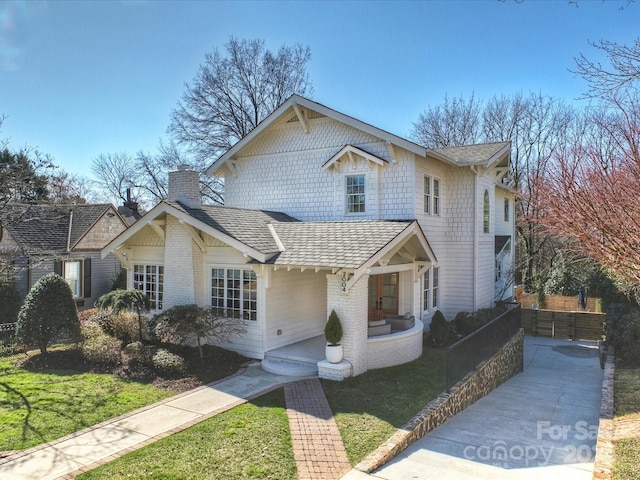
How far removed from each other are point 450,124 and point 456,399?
3419cm

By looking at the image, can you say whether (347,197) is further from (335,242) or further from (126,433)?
(126,433)

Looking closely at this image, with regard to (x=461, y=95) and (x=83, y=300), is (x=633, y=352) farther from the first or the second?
(x=461, y=95)

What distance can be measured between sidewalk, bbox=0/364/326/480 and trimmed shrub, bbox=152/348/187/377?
1.21 m

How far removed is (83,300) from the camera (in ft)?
71.8

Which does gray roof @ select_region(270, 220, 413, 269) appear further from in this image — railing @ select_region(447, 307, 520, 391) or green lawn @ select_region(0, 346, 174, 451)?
green lawn @ select_region(0, 346, 174, 451)

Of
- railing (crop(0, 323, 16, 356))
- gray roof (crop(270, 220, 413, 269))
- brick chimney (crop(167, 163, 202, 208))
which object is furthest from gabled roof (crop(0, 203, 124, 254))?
gray roof (crop(270, 220, 413, 269))

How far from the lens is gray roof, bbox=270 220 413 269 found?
38.6 feet

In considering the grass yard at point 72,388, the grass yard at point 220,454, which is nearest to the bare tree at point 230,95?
the grass yard at point 72,388

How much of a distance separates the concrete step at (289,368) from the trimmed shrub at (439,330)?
210 inches

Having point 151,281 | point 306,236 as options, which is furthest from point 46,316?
point 306,236

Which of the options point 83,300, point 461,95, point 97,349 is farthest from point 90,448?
point 461,95

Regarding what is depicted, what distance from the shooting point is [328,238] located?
13.5 meters

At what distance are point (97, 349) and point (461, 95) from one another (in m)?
37.3

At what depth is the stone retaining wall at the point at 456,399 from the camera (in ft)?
24.8
